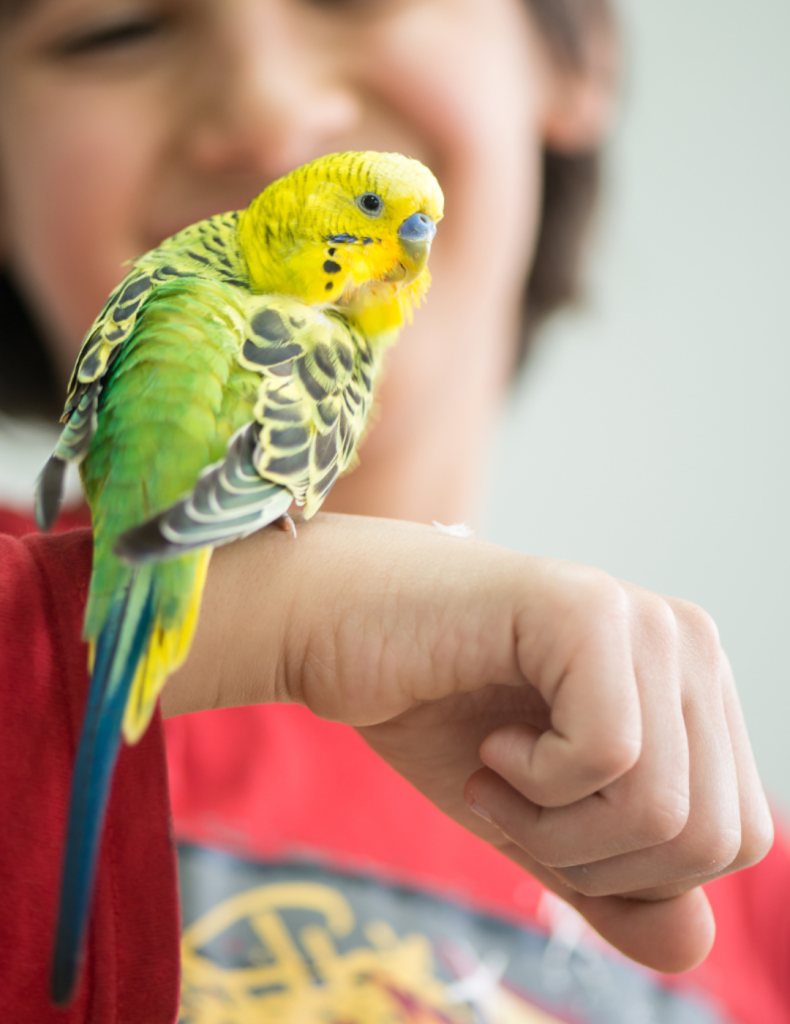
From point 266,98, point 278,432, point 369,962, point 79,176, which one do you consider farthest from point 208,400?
point 369,962

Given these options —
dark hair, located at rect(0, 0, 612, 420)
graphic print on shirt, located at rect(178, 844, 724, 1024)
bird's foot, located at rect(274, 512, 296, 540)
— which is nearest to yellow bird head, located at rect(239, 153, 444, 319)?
bird's foot, located at rect(274, 512, 296, 540)

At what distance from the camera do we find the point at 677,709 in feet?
1.32

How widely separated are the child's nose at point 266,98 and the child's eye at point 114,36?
0.09 m

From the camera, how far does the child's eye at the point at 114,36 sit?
2.69 feet

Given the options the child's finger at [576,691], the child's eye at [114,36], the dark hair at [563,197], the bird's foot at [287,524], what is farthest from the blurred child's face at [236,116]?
the child's finger at [576,691]

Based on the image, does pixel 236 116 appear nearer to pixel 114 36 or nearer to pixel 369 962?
pixel 114 36

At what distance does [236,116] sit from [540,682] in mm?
606

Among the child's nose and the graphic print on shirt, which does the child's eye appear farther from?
the graphic print on shirt

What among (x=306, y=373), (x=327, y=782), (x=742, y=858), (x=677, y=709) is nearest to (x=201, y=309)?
(x=306, y=373)

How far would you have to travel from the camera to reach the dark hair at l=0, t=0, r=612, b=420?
128 cm

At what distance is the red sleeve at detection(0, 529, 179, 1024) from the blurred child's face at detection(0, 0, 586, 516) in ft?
1.74

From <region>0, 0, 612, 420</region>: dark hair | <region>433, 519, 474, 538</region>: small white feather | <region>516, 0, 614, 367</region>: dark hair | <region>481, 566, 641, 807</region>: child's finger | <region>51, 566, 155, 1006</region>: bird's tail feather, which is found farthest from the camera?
<region>0, 0, 612, 420</region>: dark hair

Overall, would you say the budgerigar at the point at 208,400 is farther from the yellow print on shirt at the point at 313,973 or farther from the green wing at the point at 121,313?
the yellow print on shirt at the point at 313,973

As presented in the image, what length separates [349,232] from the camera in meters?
0.44
